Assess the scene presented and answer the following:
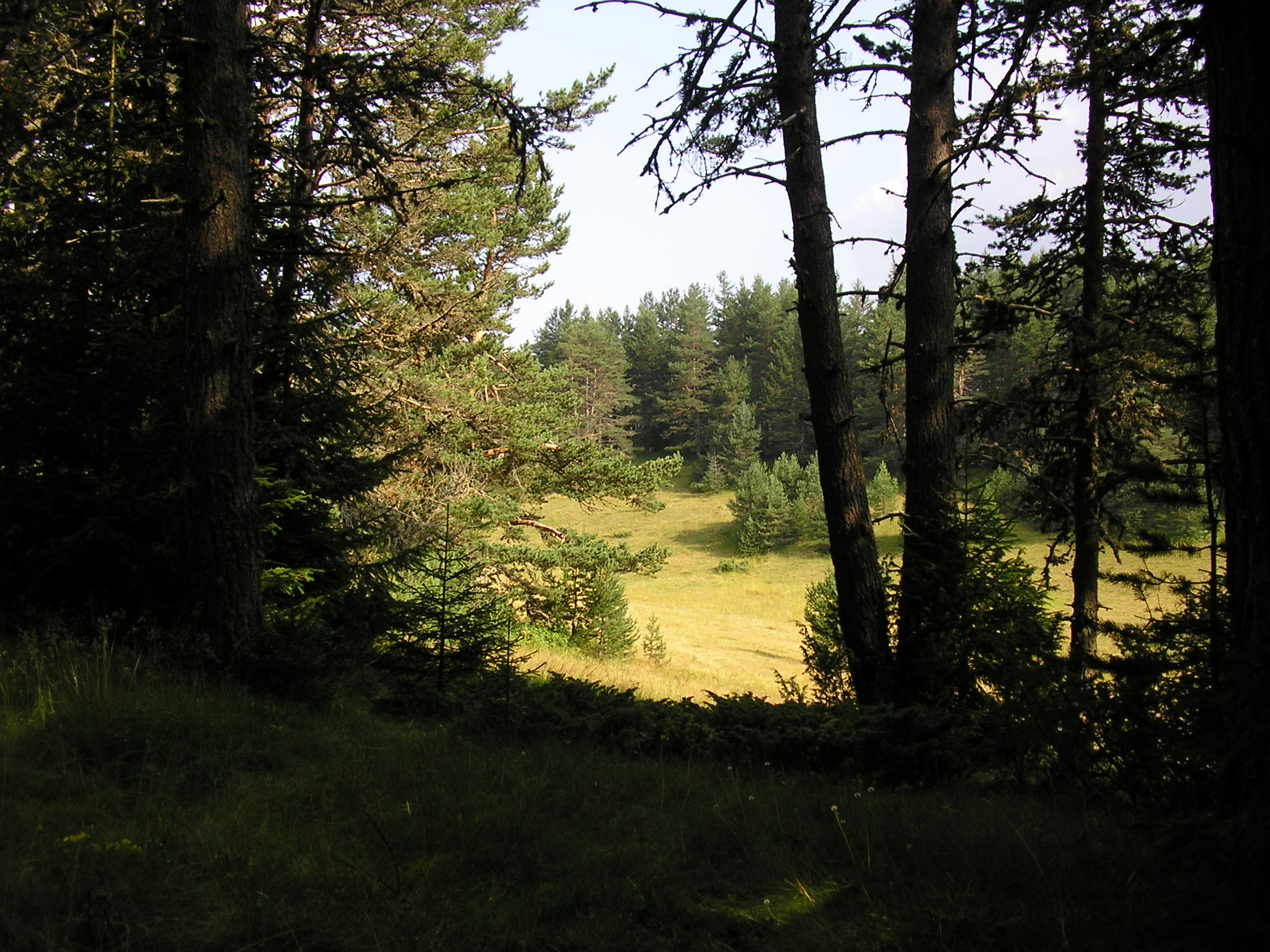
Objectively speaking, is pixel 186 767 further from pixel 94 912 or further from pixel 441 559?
pixel 441 559

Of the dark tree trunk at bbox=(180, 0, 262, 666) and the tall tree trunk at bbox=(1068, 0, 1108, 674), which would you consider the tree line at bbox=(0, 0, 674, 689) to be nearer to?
the dark tree trunk at bbox=(180, 0, 262, 666)

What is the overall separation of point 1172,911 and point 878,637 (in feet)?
15.5

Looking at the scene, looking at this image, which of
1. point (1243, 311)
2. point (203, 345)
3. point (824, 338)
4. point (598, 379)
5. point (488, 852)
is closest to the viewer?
point (1243, 311)

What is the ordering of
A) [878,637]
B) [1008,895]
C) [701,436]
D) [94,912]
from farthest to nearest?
[701,436], [878,637], [1008,895], [94,912]

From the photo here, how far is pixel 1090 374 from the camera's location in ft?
34.3

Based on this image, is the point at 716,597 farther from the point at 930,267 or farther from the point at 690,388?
the point at 930,267

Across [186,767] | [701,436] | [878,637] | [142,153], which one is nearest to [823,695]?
[878,637]

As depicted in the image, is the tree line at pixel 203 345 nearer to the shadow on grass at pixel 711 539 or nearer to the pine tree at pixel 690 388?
the shadow on grass at pixel 711 539

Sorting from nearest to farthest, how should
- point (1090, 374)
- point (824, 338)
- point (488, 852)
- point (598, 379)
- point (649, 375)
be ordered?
1. point (488, 852)
2. point (824, 338)
3. point (1090, 374)
4. point (598, 379)
5. point (649, 375)

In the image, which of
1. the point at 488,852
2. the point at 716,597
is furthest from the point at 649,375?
the point at 488,852

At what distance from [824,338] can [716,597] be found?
1360 inches

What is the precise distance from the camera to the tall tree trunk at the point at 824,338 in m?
7.41

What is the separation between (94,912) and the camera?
2.56 m

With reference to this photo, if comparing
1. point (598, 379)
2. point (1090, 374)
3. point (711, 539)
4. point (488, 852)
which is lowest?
point (711, 539)
